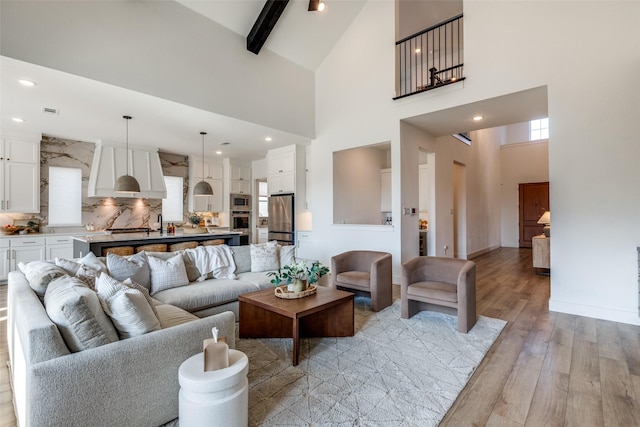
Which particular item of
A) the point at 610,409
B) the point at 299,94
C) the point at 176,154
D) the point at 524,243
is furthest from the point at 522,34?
the point at 524,243

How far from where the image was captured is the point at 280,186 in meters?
6.94

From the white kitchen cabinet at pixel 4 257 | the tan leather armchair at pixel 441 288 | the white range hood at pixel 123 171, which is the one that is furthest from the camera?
the white range hood at pixel 123 171

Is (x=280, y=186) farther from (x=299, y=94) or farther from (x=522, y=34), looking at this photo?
(x=522, y=34)

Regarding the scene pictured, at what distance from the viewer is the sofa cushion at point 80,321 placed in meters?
1.52

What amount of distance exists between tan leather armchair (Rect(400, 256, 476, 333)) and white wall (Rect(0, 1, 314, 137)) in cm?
353

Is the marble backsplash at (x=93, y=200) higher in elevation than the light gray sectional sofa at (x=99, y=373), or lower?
higher

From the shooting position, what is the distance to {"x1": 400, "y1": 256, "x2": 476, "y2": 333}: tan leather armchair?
3045 mm

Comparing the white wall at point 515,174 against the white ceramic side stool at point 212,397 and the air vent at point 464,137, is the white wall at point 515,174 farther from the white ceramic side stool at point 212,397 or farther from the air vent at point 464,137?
the white ceramic side stool at point 212,397

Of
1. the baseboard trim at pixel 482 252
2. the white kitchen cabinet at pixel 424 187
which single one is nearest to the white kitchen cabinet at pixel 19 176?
the white kitchen cabinet at pixel 424 187

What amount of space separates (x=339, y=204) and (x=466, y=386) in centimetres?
434

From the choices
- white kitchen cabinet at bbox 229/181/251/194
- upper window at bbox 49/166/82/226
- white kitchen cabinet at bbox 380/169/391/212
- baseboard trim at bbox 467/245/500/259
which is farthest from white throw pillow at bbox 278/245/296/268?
baseboard trim at bbox 467/245/500/259

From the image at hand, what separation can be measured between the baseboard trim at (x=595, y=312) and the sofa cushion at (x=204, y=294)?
361 centimetres

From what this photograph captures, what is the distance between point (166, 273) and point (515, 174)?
10.7 metres

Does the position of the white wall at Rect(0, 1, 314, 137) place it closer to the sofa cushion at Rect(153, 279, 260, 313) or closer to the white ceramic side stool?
the sofa cushion at Rect(153, 279, 260, 313)
